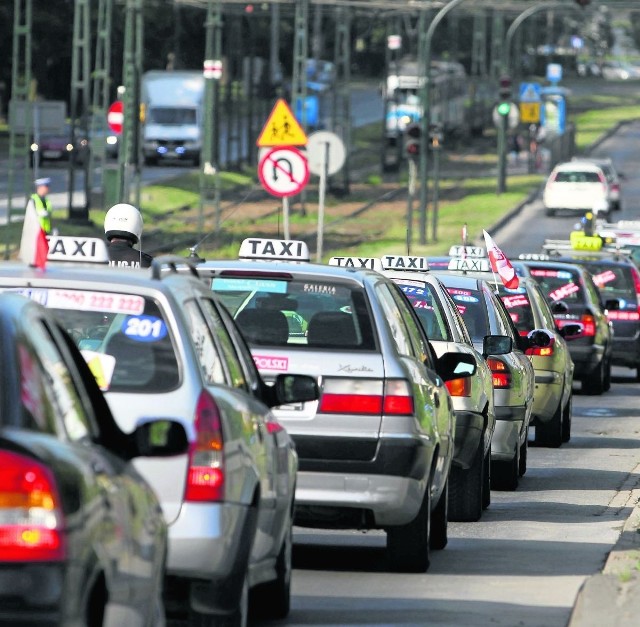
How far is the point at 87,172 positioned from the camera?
165ft

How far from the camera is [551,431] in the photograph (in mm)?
18234

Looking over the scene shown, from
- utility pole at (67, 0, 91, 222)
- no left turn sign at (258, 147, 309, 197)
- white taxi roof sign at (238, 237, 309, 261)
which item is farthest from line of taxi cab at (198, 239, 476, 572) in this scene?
utility pole at (67, 0, 91, 222)

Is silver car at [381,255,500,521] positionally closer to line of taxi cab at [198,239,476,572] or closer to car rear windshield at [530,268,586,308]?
line of taxi cab at [198,239,476,572]

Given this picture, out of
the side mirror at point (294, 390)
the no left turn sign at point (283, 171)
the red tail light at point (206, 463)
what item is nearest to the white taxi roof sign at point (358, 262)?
the side mirror at point (294, 390)

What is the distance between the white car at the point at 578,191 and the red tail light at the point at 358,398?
59.1 metres

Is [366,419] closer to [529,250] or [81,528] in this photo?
[81,528]

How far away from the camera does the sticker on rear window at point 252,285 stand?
10.1 meters

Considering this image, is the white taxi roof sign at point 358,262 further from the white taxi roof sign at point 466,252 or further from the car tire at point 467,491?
the white taxi roof sign at point 466,252

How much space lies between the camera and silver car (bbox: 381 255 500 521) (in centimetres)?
1240

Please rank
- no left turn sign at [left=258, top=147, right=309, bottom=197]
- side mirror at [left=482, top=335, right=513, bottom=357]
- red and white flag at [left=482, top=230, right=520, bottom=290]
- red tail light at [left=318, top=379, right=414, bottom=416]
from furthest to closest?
no left turn sign at [left=258, top=147, right=309, bottom=197], red and white flag at [left=482, top=230, right=520, bottom=290], side mirror at [left=482, top=335, right=513, bottom=357], red tail light at [left=318, top=379, right=414, bottom=416]

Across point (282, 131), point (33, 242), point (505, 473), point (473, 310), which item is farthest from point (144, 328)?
point (282, 131)

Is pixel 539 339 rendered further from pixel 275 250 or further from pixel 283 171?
pixel 283 171

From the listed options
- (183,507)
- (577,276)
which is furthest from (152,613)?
(577,276)

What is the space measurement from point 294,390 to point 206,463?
4.61ft
